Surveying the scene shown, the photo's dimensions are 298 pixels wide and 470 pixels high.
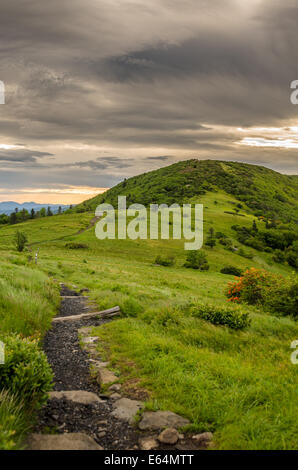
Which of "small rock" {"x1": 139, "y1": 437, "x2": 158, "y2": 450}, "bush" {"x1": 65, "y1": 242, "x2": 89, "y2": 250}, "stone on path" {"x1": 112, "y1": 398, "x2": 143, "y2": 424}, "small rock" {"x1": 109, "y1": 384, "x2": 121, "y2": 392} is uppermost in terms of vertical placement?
"small rock" {"x1": 139, "y1": 437, "x2": 158, "y2": 450}

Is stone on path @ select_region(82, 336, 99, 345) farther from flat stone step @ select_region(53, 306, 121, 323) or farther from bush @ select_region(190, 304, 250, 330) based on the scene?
bush @ select_region(190, 304, 250, 330)

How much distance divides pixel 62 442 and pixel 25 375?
1320 millimetres

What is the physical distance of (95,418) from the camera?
539 cm

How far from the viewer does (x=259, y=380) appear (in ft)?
20.9

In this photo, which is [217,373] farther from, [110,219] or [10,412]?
[110,219]

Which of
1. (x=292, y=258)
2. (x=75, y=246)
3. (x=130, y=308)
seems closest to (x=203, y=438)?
(x=130, y=308)

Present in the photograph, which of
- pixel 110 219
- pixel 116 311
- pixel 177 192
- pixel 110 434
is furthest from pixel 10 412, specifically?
pixel 177 192

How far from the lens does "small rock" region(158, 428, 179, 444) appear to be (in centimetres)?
470

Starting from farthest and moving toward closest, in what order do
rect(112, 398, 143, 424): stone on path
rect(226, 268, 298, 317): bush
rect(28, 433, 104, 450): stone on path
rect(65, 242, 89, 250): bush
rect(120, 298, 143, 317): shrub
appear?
rect(65, 242, 89, 250): bush < rect(226, 268, 298, 317): bush < rect(120, 298, 143, 317): shrub < rect(112, 398, 143, 424): stone on path < rect(28, 433, 104, 450): stone on path

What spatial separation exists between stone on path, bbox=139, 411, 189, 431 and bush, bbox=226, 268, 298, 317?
48.8ft

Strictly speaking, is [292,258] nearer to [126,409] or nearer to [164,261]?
[164,261]

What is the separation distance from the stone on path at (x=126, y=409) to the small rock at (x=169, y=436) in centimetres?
75

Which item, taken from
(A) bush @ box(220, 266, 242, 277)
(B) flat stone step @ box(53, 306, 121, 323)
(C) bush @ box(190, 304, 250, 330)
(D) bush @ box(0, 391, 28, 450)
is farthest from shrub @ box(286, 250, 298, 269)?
(D) bush @ box(0, 391, 28, 450)

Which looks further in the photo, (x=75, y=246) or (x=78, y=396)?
(x=75, y=246)
